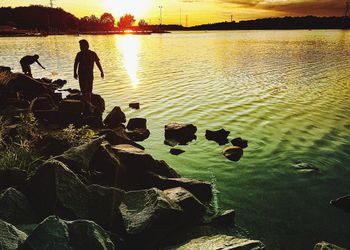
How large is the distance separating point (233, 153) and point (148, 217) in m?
5.99

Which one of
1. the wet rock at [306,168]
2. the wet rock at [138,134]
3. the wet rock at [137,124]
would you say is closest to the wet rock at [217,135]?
the wet rock at [138,134]

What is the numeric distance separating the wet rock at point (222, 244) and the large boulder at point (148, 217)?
493mm

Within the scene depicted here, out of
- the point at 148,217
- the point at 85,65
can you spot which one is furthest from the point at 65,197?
the point at 85,65

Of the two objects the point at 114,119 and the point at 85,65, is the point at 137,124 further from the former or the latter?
the point at 85,65

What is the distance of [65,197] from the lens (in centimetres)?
595

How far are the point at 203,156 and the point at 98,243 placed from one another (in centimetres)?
696

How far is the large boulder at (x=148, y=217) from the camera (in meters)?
5.78

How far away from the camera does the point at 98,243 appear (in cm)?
473

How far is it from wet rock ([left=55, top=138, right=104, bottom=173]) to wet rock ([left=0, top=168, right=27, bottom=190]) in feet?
2.66

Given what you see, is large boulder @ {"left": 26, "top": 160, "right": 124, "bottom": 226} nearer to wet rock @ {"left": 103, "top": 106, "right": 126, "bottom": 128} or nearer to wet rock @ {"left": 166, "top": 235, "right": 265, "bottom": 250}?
wet rock @ {"left": 166, "top": 235, "right": 265, "bottom": 250}

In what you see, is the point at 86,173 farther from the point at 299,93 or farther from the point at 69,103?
the point at 299,93

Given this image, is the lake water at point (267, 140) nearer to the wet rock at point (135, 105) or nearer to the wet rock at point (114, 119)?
the wet rock at point (135, 105)

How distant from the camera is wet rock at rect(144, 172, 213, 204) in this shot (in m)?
8.02

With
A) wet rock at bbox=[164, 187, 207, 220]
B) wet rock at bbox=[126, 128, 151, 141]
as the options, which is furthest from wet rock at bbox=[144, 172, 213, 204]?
wet rock at bbox=[126, 128, 151, 141]
